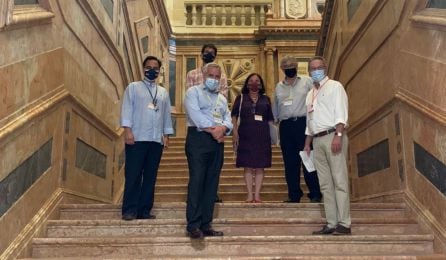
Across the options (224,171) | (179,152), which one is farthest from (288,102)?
(179,152)

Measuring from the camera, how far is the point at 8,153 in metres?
3.37

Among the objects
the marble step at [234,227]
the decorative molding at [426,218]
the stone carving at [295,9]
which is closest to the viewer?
the decorative molding at [426,218]

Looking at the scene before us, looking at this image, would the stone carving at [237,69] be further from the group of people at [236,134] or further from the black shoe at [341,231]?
the black shoe at [341,231]

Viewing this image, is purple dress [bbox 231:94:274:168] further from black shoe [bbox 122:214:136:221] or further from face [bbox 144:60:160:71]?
black shoe [bbox 122:214:136:221]

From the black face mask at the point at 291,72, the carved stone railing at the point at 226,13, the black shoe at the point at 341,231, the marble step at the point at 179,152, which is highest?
the carved stone railing at the point at 226,13

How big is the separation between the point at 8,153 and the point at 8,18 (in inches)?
32.3

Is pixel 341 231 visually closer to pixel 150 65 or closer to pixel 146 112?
pixel 146 112

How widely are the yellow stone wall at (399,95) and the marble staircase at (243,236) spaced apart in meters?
0.27

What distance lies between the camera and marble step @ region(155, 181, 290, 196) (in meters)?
6.41

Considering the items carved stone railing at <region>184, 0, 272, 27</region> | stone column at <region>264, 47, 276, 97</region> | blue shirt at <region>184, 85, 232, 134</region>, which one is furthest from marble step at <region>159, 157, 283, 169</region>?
carved stone railing at <region>184, 0, 272, 27</region>

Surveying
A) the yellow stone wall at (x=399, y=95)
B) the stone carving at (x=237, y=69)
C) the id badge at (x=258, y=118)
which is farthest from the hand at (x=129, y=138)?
the stone carving at (x=237, y=69)

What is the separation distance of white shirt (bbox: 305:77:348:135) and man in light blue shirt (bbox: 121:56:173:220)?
4.03 ft

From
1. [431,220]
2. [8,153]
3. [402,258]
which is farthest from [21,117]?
[431,220]

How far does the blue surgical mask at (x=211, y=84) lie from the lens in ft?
13.0
